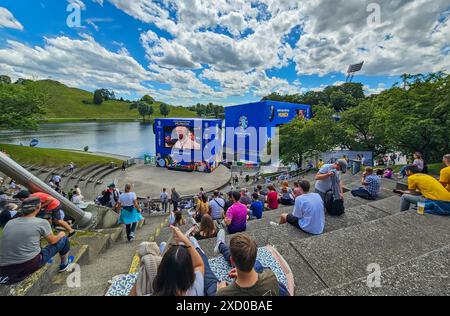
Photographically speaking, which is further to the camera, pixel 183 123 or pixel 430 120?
pixel 183 123

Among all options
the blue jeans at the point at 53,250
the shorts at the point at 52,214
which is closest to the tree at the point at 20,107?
the shorts at the point at 52,214

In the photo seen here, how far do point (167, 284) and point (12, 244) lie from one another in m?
2.58

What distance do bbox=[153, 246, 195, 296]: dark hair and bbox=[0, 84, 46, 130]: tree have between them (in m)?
34.4

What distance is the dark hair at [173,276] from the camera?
A: 5.82 ft

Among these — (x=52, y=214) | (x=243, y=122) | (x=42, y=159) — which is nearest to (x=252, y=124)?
(x=243, y=122)

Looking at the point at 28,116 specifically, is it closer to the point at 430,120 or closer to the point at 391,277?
the point at 391,277

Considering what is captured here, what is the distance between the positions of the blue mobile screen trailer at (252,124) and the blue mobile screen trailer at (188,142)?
9.18 m

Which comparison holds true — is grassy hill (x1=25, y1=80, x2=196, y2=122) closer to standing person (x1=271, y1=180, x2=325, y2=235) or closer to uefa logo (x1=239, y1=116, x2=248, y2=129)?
uefa logo (x1=239, y1=116, x2=248, y2=129)

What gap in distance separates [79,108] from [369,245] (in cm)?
15575

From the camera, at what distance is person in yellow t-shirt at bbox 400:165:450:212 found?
427cm

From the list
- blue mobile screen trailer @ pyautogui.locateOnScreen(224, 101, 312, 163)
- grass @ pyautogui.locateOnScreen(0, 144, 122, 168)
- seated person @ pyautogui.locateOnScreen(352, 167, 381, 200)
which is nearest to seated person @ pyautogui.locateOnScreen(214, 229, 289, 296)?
seated person @ pyautogui.locateOnScreen(352, 167, 381, 200)

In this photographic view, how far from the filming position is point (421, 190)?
4.53 m
